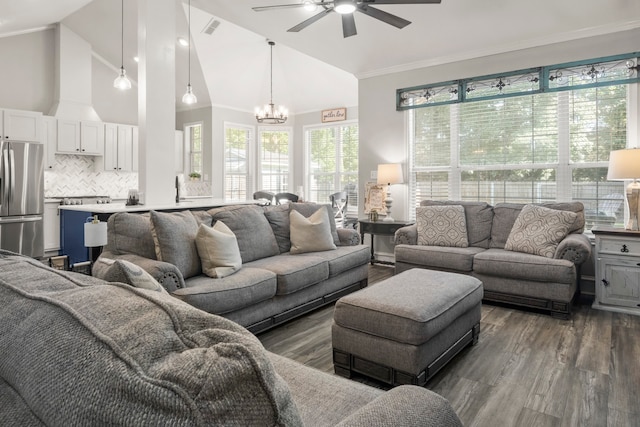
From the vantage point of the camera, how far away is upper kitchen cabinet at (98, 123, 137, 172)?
24.2 feet

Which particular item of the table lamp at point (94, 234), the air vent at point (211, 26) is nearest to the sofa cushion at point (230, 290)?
the table lamp at point (94, 234)

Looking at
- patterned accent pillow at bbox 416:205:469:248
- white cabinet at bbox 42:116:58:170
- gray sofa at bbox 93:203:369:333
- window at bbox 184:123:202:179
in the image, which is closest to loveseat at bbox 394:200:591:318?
patterned accent pillow at bbox 416:205:469:248

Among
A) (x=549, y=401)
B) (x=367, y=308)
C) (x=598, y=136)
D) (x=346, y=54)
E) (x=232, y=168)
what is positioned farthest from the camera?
(x=232, y=168)

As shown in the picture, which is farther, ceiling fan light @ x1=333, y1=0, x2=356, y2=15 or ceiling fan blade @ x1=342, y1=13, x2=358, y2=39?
ceiling fan blade @ x1=342, y1=13, x2=358, y2=39

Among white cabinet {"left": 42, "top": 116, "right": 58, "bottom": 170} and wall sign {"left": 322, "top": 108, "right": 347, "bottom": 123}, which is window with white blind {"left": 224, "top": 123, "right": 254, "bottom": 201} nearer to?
wall sign {"left": 322, "top": 108, "right": 347, "bottom": 123}

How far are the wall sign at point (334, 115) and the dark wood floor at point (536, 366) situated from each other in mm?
5568

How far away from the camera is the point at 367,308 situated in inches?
91.6

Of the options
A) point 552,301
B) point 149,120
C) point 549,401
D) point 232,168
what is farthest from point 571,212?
point 232,168

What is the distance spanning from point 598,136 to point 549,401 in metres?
3.40

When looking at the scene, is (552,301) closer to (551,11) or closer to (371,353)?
(371,353)

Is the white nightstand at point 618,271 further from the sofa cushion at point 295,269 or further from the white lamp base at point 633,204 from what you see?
the sofa cushion at point 295,269

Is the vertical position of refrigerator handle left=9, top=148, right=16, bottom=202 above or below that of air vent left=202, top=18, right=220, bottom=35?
below

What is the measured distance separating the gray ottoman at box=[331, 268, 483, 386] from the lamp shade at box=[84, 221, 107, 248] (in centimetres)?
172

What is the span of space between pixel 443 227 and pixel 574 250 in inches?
52.8
